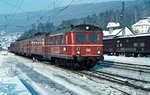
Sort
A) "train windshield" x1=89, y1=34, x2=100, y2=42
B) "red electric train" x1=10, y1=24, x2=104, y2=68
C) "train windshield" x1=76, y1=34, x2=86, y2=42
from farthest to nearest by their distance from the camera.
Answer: "train windshield" x1=89, y1=34, x2=100, y2=42
"train windshield" x1=76, y1=34, x2=86, y2=42
"red electric train" x1=10, y1=24, x2=104, y2=68

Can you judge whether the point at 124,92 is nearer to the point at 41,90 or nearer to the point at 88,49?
the point at 41,90

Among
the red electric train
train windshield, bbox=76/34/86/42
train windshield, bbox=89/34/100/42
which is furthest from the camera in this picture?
train windshield, bbox=89/34/100/42

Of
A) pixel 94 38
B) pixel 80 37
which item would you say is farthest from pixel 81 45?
pixel 94 38

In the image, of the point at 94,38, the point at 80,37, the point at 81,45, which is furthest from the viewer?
the point at 94,38

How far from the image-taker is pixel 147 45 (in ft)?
129

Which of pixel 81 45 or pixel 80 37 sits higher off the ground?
pixel 80 37

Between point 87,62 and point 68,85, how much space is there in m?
7.40

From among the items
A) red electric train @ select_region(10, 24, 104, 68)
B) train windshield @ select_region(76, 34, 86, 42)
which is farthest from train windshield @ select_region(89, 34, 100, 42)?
train windshield @ select_region(76, 34, 86, 42)

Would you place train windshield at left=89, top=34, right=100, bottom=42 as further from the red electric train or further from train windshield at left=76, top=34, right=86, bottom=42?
train windshield at left=76, top=34, right=86, bottom=42

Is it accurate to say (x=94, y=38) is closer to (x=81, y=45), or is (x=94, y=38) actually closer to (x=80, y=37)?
(x=80, y=37)

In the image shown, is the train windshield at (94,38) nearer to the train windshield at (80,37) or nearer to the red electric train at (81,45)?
the red electric train at (81,45)

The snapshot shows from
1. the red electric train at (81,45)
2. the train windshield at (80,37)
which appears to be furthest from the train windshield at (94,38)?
the train windshield at (80,37)

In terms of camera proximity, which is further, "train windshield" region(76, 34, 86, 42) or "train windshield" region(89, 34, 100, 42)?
"train windshield" region(89, 34, 100, 42)

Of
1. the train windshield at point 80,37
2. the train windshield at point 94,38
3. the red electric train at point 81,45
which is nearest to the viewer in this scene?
the red electric train at point 81,45
